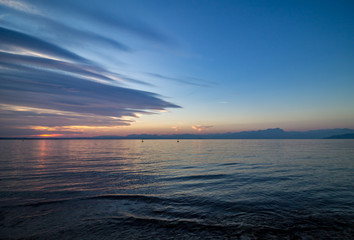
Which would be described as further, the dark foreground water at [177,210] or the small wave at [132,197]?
the small wave at [132,197]

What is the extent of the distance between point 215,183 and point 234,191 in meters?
3.78

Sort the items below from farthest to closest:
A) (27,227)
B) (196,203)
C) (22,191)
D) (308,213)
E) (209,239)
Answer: (22,191), (196,203), (308,213), (27,227), (209,239)

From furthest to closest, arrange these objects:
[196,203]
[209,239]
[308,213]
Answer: [196,203] < [308,213] < [209,239]

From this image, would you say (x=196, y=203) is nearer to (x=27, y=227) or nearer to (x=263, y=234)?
(x=263, y=234)

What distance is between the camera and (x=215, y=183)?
2239cm

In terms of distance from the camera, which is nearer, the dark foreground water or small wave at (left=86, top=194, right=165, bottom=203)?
the dark foreground water

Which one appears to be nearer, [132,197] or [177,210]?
[177,210]

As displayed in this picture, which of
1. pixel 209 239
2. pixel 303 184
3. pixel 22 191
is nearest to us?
pixel 209 239

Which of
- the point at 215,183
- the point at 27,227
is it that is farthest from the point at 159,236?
the point at 215,183

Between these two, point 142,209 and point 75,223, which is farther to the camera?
point 142,209

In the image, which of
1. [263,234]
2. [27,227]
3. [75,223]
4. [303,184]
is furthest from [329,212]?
[27,227]

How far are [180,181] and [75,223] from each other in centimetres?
1394

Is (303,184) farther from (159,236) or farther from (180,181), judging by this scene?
(159,236)

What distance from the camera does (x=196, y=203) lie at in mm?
15273
